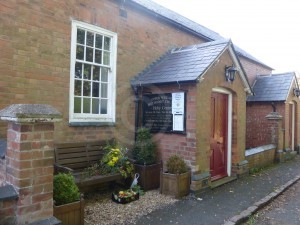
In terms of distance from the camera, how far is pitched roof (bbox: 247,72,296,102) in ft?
39.0

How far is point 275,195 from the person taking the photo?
20.3 ft

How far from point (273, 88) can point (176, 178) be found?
30.0ft

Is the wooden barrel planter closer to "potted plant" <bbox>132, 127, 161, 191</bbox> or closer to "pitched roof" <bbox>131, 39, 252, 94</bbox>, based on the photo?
"potted plant" <bbox>132, 127, 161, 191</bbox>

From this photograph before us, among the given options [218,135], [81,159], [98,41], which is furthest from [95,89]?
[218,135]

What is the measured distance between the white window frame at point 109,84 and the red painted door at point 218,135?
272 centimetres

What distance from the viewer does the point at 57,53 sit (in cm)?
559

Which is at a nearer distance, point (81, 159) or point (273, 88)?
point (81, 159)

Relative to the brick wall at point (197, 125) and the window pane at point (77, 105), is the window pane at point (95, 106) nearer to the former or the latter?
the window pane at point (77, 105)

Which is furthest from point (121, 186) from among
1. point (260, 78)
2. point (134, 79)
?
point (260, 78)

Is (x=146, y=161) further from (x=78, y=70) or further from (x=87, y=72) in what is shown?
(x=78, y=70)

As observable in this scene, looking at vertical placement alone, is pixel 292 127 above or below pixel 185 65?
below

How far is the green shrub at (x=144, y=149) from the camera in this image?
629 centimetres

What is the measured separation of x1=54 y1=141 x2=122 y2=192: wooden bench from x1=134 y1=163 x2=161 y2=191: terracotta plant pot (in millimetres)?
596

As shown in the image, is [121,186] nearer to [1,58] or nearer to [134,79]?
[134,79]
